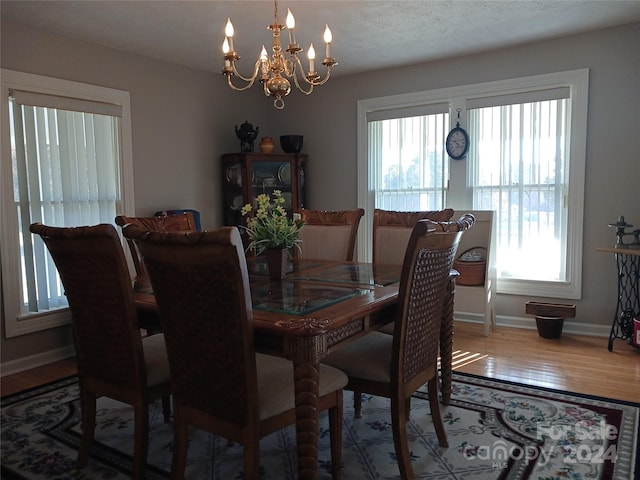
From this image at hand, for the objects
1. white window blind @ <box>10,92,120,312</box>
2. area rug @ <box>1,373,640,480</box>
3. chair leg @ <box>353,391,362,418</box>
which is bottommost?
area rug @ <box>1,373,640,480</box>

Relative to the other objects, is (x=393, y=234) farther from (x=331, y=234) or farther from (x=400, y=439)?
(x=400, y=439)

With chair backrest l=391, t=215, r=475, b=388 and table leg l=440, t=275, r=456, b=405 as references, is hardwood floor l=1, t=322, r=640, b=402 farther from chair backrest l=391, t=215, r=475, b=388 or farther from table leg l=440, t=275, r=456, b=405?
chair backrest l=391, t=215, r=475, b=388

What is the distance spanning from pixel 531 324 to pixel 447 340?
1989mm

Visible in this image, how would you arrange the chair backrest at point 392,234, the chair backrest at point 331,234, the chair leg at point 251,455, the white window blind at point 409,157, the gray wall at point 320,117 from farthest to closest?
the white window blind at point 409,157, the gray wall at point 320,117, the chair backrest at point 331,234, the chair backrest at point 392,234, the chair leg at point 251,455

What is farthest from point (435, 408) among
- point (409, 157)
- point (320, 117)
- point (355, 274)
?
point (320, 117)

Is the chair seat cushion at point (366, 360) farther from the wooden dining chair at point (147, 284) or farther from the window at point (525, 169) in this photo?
the window at point (525, 169)

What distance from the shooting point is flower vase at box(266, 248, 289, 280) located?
2.45 metres

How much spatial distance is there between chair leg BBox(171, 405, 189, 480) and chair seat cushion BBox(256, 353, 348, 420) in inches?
13.2

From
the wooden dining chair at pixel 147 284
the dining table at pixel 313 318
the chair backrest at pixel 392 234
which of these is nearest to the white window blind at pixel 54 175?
the wooden dining chair at pixel 147 284

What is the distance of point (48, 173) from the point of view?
362 centimetres

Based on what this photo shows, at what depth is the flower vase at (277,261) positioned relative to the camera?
2453 millimetres

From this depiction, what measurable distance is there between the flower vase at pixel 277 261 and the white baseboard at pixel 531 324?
2.51m

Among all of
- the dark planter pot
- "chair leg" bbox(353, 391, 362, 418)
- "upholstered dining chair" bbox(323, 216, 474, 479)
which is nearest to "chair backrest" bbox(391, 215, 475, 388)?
"upholstered dining chair" bbox(323, 216, 474, 479)

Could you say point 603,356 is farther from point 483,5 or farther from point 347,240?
point 483,5
